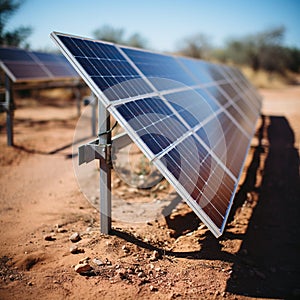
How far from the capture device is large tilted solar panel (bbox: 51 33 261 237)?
4.02 meters

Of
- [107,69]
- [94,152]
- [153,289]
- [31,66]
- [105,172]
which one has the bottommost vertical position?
[153,289]

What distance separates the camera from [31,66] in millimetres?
13461

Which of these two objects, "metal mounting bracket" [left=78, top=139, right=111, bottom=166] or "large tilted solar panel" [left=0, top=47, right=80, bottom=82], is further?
"large tilted solar panel" [left=0, top=47, right=80, bottom=82]

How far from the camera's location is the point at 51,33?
4.40m

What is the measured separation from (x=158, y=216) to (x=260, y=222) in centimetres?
190

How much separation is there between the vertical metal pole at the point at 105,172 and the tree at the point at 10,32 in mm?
23840

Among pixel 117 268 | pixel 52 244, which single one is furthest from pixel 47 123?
pixel 117 268

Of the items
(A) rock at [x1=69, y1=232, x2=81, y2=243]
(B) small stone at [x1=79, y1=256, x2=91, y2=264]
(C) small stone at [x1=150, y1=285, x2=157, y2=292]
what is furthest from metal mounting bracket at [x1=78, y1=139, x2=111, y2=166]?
(C) small stone at [x1=150, y1=285, x2=157, y2=292]

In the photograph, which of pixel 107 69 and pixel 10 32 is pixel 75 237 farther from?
pixel 10 32

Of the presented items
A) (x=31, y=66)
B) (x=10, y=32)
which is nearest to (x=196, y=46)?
(x=10, y=32)

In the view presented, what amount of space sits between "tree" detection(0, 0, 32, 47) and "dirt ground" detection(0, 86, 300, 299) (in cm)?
2006

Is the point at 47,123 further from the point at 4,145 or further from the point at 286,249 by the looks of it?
the point at 286,249

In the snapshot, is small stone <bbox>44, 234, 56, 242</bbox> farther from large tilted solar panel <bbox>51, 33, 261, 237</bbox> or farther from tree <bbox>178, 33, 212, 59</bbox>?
tree <bbox>178, 33, 212, 59</bbox>

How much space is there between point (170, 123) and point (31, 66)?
10.2 metres
